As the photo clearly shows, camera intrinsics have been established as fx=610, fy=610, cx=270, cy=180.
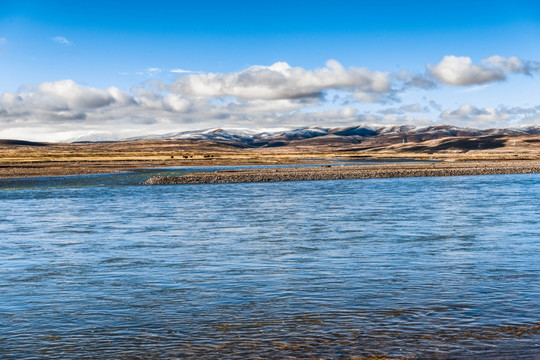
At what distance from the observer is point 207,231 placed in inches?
1108

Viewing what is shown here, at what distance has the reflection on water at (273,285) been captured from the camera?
11.3m

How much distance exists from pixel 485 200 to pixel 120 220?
25334 millimetres

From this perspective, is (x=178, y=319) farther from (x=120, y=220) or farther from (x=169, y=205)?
(x=169, y=205)

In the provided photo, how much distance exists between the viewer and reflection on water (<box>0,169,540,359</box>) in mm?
11281

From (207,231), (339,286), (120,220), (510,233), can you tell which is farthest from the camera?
(120,220)

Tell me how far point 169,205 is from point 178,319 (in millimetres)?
30397

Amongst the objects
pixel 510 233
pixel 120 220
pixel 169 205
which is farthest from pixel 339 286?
pixel 169 205

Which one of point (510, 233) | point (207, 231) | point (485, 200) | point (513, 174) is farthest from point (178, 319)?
point (513, 174)

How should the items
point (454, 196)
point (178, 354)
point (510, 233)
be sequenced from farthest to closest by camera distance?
1. point (454, 196)
2. point (510, 233)
3. point (178, 354)

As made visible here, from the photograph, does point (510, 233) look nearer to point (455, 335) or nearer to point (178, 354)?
point (455, 335)

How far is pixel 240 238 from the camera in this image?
2559 cm

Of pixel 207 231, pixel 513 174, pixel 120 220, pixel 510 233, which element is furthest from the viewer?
pixel 513 174

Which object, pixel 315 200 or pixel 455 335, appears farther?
pixel 315 200

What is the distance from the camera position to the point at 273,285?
1620 cm
